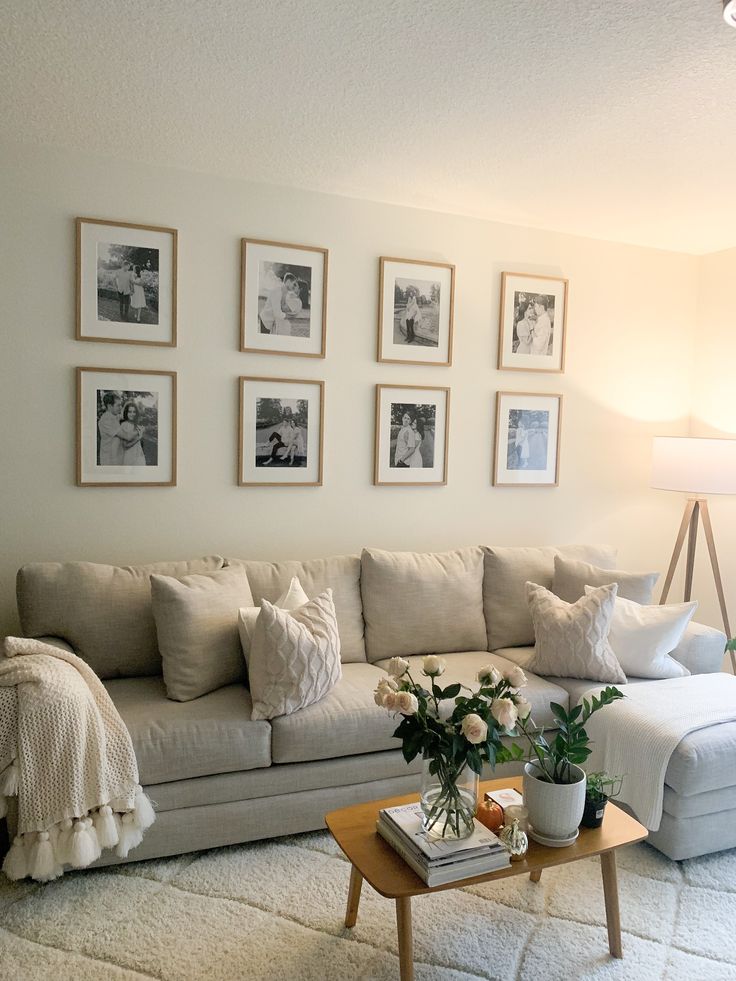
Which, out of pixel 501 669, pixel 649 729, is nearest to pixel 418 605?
pixel 501 669

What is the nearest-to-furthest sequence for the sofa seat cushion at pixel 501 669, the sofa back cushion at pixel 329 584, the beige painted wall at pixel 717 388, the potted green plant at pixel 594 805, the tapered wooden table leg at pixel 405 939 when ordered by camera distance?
the tapered wooden table leg at pixel 405 939, the potted green plant at pixel 594 805, the sofa seat cushion at pixel 501 669, the sofa back cushion at pixel 329 584, the beige painted wall at pixel 717 388

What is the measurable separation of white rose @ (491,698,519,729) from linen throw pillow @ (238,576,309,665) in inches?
44.8

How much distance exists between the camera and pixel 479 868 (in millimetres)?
1954

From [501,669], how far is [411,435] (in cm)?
140

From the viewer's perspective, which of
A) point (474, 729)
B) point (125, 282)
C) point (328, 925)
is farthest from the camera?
point (125, 282)

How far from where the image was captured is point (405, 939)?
1.92 meters

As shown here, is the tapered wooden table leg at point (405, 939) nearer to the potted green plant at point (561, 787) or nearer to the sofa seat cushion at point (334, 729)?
the potted green plant at point (561, 787)

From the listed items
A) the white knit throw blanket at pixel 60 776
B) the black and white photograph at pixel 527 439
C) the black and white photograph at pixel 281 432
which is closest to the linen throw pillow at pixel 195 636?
the white knit throw blanket at pixel 60 776

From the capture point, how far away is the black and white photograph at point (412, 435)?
3.93 metres

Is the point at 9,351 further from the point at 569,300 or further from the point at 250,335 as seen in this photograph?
the point at 569,300

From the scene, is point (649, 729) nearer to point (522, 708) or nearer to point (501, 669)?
point (501, 669)

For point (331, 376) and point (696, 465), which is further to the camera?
point (696, 465)

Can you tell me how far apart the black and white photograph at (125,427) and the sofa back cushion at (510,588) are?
1.62 meters

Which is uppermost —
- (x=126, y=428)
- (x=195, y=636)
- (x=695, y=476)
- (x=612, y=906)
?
(x=126, y=428)
